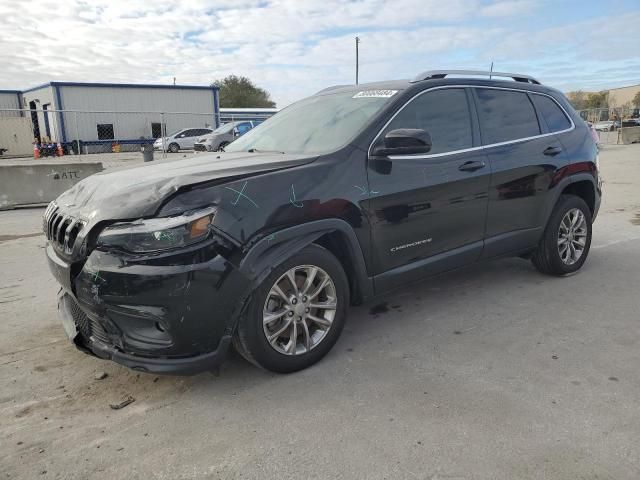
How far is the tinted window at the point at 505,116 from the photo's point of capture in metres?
4.24

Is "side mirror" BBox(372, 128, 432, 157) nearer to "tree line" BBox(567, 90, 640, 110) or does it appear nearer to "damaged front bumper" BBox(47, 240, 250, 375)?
"damaged front bumper" BBox(47, 240, 250, 375)

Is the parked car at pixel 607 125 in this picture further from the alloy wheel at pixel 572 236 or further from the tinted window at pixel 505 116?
the tinted window at pixel 505 116

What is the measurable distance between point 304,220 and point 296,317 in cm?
61

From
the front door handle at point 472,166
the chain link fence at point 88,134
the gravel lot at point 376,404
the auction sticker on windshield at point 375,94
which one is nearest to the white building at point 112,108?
the chain link fence at point 88,134

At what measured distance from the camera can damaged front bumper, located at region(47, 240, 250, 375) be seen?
263 centimetres

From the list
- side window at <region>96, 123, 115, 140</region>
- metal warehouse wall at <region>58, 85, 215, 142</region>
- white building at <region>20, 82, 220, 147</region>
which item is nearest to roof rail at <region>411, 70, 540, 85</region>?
white building at <region>20, 82, 220, 147</region>

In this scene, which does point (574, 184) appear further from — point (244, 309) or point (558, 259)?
point (244, 309)

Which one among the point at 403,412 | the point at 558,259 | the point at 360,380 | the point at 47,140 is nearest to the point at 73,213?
the point at 360,380

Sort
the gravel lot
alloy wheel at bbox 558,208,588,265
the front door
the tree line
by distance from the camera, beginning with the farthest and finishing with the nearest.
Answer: the tree line, alloy wheel at bbox 558,208,588,265, the front door, the gravel lot

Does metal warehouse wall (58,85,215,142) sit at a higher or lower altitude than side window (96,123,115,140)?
higher

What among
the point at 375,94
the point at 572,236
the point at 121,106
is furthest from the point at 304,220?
the point at 121,106

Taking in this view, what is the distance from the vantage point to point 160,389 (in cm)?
309

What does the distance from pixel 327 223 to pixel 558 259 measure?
9.51 ft

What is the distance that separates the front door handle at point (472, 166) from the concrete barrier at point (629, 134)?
91.5ft
